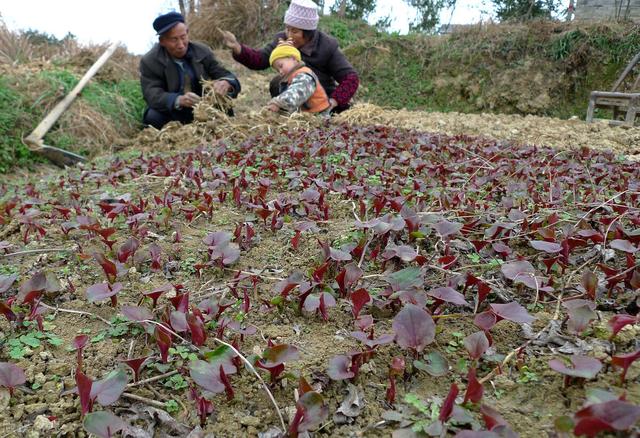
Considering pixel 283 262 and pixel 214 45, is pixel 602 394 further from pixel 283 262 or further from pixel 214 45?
pixel 214 45

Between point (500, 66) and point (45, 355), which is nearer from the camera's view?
point (45, 355)

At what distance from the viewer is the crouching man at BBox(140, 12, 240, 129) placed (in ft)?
20.6

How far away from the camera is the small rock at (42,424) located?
42.0 inches

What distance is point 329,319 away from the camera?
1478mm

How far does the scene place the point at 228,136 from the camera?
201 inches

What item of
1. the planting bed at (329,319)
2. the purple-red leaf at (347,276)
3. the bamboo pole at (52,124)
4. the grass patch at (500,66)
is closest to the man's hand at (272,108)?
the bamboo pole at (52,124)

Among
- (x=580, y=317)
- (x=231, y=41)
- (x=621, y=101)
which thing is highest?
(x=231, y=41)

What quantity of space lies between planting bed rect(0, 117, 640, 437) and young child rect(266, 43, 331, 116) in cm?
328

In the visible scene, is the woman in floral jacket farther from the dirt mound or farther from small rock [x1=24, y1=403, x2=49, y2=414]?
small rock [x1=24, y1=403, x2=49, y2=414]

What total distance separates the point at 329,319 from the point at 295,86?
15.8 feet

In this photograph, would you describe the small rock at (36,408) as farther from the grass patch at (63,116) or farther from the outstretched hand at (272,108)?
the grass patch at (63,116)

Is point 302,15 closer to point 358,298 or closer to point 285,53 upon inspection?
point 285,53

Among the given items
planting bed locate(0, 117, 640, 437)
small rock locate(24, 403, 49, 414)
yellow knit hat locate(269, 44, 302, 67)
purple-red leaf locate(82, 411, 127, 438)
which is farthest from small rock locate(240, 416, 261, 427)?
yellow knit hat locate(269, 44, 302, 67)

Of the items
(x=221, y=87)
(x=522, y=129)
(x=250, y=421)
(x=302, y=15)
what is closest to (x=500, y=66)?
(x=522, y=129)
